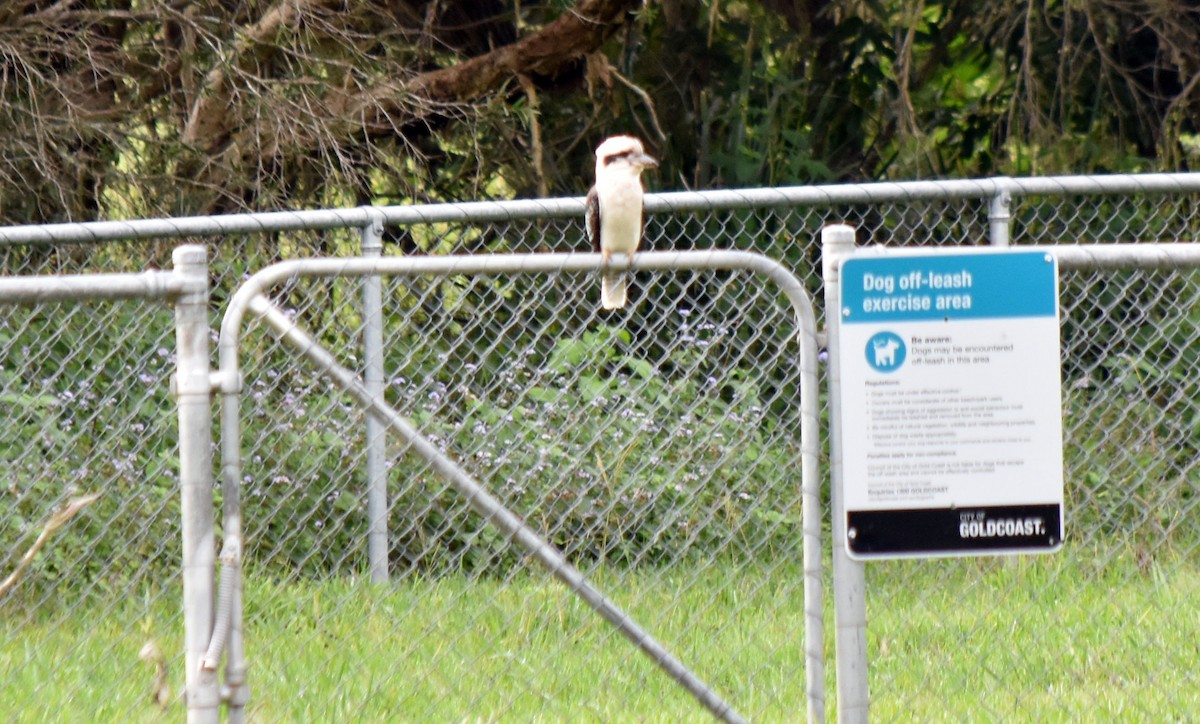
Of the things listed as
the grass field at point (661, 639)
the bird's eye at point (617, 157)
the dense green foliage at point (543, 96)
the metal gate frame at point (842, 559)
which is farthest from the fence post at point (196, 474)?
the dense green foliage at point (543, 96)

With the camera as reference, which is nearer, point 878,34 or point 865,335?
point 865,335

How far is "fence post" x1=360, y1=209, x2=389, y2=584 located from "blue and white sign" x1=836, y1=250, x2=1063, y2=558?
1897 mm

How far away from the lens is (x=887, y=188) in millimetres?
3904

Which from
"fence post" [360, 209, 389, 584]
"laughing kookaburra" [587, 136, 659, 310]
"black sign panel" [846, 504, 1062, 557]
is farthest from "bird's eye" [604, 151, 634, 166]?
"black sign panel" [846, 504, 1062, 557]

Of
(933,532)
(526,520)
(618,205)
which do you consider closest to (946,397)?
(933,532)

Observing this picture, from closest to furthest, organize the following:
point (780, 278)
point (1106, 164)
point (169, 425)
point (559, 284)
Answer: point (780, 278) → point (169, 425) → point (559, 284) → point (1106, 164)

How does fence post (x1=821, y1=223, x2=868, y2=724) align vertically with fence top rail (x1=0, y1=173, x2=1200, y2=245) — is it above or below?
below

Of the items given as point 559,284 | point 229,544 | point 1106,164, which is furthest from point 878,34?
point 229,544

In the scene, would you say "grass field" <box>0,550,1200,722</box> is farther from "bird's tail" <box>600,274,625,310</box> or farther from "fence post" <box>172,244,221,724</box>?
"fence post" <box>172,244,221,724</box>

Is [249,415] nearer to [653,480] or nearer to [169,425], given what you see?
[169,425]

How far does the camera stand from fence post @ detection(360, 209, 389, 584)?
4031mm

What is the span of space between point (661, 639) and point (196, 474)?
81.5 inches

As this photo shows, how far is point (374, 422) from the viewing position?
4090mm

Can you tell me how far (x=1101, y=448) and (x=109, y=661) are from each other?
120 inches
